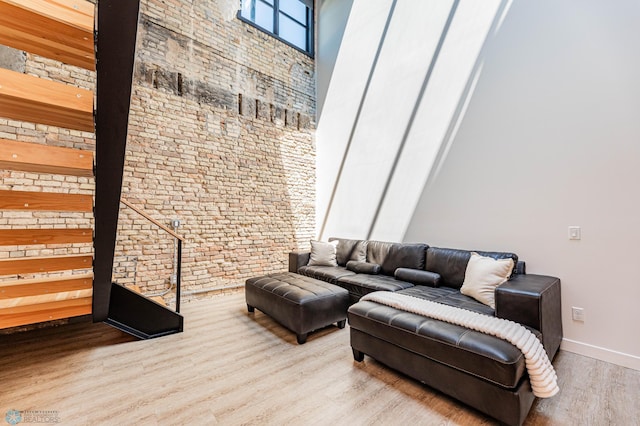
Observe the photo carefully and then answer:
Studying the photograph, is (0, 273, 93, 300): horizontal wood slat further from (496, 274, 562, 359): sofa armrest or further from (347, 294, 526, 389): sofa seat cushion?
(496, 274, 562, 359): sofa armrest

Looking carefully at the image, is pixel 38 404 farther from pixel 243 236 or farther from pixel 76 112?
pixel 243 236

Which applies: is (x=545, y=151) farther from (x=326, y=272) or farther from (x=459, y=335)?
(x=326, y=272)

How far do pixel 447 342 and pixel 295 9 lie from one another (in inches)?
256

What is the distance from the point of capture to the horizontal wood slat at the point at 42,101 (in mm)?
1272

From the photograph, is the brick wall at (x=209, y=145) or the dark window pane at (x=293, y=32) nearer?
the brick wall at (x=209, y=145)

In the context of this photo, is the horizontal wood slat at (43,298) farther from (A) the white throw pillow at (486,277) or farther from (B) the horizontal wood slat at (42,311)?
(A) the white throw pillow at (486,277)

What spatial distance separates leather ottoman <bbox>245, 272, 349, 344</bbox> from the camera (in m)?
2.80

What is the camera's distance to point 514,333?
5.81ft

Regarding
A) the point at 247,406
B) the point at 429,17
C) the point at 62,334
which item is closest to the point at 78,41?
the point at 247,406

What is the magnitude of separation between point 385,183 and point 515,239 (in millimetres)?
1997

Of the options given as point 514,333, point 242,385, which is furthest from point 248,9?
point 514,333

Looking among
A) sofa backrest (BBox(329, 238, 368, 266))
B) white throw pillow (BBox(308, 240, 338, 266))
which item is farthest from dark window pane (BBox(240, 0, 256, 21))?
sofa backrest (BBox(329, 238, 368, 266))

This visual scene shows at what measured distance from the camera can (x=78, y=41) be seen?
1.32 meters

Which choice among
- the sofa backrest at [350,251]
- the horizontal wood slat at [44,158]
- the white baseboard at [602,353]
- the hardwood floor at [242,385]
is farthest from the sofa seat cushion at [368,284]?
the horizontal wood slat at [44,158]
